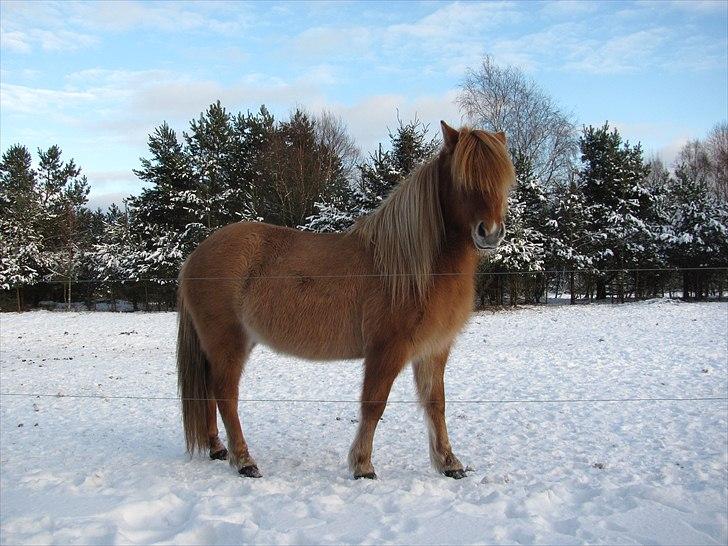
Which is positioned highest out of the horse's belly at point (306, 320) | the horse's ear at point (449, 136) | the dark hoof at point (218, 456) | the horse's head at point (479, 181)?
the horse's ear at point (449, 136)

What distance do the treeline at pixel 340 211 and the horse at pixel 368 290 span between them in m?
14.4

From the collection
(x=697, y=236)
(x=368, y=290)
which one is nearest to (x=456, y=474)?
(x=368, y=290)

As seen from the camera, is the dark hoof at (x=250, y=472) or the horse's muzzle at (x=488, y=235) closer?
the horse's muzzle at (x=488, y=235)

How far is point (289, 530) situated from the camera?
297cm

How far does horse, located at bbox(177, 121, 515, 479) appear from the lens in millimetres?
3789

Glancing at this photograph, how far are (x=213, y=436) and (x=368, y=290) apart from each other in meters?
2.04

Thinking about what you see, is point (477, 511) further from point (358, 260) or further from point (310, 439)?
point (310, 439)

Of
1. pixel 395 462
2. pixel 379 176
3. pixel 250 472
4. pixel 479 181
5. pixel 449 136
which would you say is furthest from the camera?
pixel 379 176

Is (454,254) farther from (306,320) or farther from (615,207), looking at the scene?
(615,207)

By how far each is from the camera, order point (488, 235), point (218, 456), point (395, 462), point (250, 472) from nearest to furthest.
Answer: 1. point (488, 235)
2. point (250, 472)
3. point (395, 462)
4. point (218, 456)

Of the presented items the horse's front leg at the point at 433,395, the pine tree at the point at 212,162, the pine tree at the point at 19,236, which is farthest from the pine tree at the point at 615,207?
the pine tree at the point at 19,236

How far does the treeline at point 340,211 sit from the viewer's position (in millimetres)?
20547

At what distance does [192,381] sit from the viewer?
4.70 metres

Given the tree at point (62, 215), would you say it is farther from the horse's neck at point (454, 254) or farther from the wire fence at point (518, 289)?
the horse's neck at point (454, 254)
